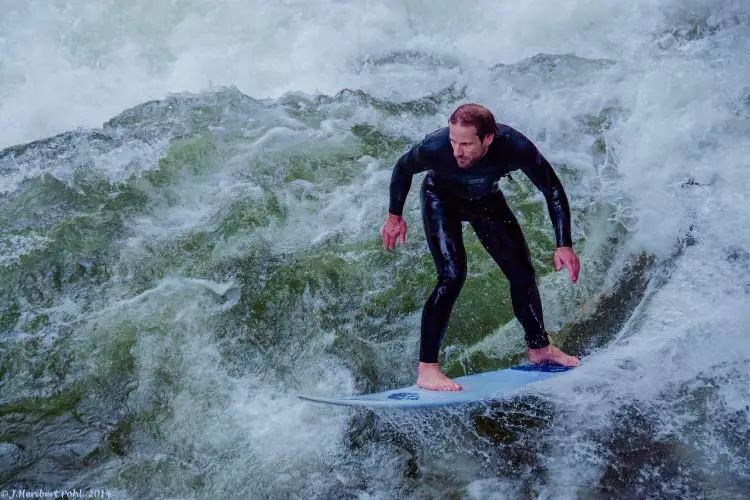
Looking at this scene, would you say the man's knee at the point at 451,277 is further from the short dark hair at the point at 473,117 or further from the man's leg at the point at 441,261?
the short dark hair at the point at 473,117

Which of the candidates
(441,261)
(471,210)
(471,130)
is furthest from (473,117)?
(441,261)

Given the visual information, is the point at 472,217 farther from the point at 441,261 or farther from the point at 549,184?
the point at 549,184

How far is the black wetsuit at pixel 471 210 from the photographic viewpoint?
3.71m

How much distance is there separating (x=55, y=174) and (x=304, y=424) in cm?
336

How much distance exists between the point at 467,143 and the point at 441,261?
79cm

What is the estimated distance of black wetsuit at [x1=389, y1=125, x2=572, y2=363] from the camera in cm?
371

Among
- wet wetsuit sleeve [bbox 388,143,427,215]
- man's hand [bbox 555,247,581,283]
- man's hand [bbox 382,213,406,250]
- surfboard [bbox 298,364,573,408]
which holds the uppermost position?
wet wetsuit sleeve [bbox 388,143,427,215]

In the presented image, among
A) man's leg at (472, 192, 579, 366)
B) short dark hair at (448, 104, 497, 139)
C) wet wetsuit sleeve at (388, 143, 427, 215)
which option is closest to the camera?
short dark hair at (448, 104, 497, 139)

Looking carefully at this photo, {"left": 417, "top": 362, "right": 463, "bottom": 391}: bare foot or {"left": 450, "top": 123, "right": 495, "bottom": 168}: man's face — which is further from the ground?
{"left": 450, "top": 123, "right": 495, "bottom": 168}: man's face

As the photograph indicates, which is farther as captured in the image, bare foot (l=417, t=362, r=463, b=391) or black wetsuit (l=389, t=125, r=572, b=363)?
bare foot (l=417, t=362, r=463, b=391)

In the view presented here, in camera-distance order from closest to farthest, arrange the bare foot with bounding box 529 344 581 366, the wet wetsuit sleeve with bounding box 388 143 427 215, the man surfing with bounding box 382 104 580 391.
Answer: the man surfing with bounding box 382 104 580 391 < the wet wetsuit sleeve with bounding box 388 143 427 215 < the bare foot with bounding box 529 344 581 366

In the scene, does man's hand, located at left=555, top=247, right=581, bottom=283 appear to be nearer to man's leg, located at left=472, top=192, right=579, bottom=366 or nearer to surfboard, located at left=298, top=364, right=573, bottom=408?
man's leg, located at left=472, top=192, right=579, bottom=366

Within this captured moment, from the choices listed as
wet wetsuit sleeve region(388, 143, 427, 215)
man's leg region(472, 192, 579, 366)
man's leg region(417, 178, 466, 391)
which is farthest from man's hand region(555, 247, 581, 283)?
wet wetsuit sleeve region(388, 143, 427, 215)

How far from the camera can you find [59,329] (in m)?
4.99
